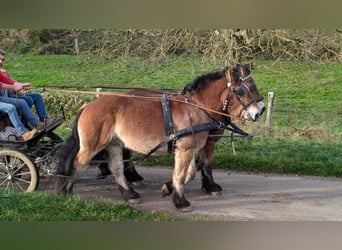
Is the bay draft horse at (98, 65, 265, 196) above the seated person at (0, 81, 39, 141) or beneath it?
beneath

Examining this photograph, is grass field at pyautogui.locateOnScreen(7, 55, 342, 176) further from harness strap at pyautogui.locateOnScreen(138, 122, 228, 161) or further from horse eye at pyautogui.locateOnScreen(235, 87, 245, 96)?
horse eye at pyautogui.locateOnScreen(235, 87, 245, 96)

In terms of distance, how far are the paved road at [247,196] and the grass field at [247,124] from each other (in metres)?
0.44

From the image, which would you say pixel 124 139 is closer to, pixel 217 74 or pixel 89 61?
pixel 217 74

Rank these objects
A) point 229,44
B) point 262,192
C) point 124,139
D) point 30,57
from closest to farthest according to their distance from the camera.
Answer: point 124,139 < point 262,192 < point 229,44 < point 30,57

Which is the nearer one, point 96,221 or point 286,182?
point 96,221

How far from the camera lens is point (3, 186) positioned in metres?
6.07

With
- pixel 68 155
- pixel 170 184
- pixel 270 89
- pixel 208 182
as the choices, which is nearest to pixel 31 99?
pixel 68 155

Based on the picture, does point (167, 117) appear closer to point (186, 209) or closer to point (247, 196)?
point (186, 209)

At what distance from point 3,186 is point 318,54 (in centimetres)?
679

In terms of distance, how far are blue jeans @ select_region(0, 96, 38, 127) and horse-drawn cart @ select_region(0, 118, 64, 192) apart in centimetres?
22

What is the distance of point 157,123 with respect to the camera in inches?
223

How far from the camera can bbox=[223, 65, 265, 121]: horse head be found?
563cm

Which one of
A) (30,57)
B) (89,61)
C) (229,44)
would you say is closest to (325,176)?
(229,44)

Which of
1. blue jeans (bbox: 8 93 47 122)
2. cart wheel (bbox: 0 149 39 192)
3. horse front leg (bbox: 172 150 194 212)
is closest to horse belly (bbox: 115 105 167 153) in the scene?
horse front leg (bbox: 172 150 194 212)
